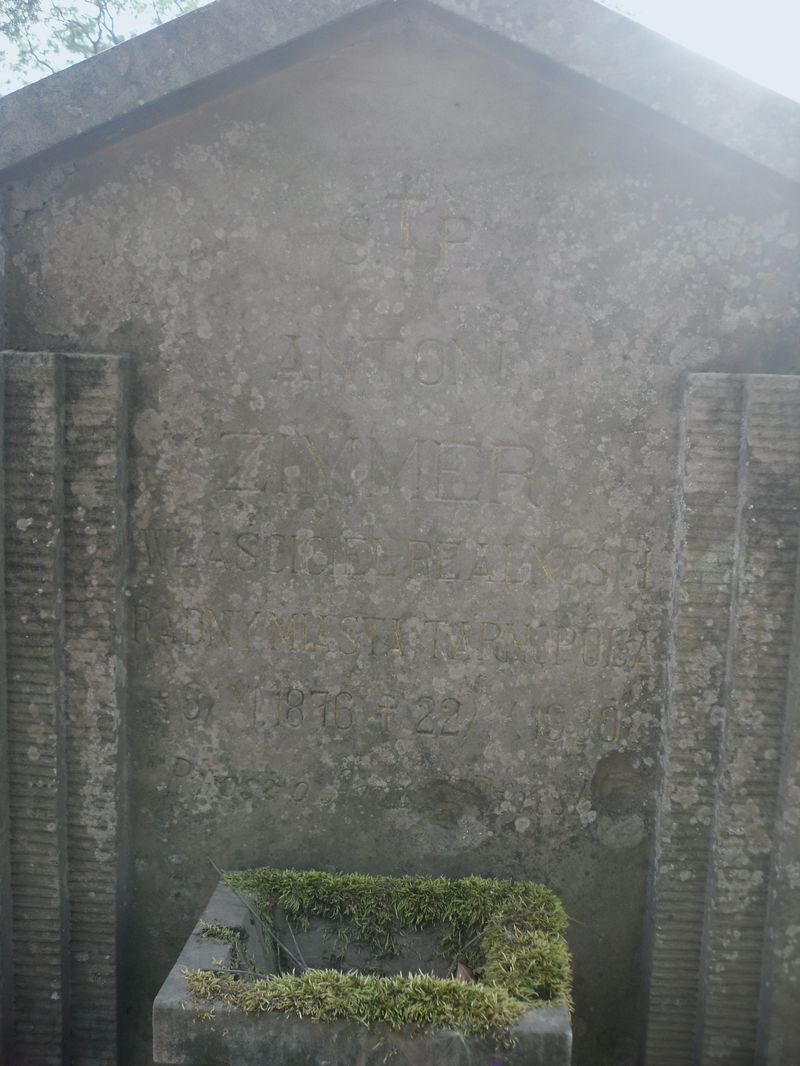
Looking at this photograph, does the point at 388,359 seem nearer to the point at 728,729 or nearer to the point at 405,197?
the point at 405,197

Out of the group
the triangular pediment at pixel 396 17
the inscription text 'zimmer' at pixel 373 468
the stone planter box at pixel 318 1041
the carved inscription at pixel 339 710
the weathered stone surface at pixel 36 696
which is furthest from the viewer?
the carved inscription at pixel 339 710

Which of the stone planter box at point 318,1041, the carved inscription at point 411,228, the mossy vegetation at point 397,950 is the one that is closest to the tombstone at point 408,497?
the carved inscription at point 411,228

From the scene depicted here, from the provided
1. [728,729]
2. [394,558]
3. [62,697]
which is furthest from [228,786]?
[728,729]

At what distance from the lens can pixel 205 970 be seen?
116 inches

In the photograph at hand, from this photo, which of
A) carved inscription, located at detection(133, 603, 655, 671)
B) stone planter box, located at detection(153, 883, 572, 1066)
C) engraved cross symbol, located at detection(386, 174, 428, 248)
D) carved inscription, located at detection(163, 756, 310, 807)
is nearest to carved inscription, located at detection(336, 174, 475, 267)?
engraved cross symbol, located at detection(386, 174, 428, 248)

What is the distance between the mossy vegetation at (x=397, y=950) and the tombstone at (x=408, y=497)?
32 cm

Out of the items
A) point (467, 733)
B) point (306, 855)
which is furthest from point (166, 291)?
point (306, 855)

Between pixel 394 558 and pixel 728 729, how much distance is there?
1.45 meters

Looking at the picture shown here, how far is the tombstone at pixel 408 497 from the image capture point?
342 centimetres

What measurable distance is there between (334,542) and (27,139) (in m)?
1.92

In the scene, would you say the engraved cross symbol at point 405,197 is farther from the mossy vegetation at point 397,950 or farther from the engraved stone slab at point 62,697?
the mossy vegetation at point 397,950

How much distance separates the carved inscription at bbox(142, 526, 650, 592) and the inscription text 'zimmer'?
0.19 m

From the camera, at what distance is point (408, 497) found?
11.9 feet

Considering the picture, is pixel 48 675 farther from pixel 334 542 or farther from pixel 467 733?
pixel 467 733
